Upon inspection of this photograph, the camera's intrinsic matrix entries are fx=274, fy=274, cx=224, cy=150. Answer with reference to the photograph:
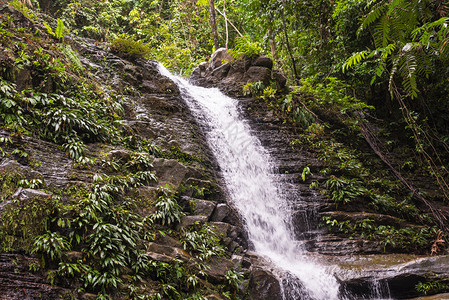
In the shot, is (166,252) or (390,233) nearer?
(166,252)

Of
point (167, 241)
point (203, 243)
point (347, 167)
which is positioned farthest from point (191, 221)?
point (347, 167)

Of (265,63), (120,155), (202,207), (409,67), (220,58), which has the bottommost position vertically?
(202,207)

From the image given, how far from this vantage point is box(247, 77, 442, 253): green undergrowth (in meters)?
7.50

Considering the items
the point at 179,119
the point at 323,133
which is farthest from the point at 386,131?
the point at 179,119

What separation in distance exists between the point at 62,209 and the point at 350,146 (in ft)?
33.4

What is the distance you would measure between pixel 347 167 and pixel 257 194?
3440 mm

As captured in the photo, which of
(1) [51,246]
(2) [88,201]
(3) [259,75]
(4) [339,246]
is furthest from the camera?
(3) [259,75]

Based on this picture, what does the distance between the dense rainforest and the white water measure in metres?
0.70

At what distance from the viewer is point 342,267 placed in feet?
21.1

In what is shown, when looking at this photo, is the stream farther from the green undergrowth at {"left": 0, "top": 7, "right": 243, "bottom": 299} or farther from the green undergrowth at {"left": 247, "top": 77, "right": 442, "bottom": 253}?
the green undergrowth at {"left": 0, "top": 7, "right": 243, "bottom": 299}

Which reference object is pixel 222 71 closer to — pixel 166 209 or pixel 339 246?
pixel 166 209

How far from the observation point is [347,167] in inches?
369

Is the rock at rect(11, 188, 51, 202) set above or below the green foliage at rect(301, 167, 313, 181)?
above

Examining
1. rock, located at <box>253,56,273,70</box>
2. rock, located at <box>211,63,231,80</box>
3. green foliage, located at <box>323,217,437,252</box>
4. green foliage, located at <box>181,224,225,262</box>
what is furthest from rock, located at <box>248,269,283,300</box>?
rock, located at <box>211,63,231,80</box>
